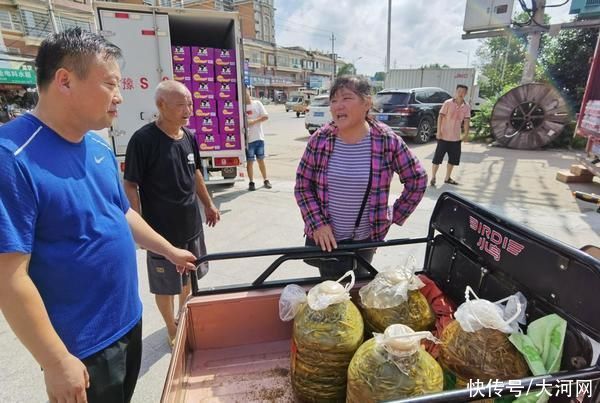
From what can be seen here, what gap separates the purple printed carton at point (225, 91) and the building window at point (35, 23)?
104 ft

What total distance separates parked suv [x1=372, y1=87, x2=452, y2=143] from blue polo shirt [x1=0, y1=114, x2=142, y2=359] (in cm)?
1015

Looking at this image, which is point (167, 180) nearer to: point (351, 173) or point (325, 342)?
point (351, 173)

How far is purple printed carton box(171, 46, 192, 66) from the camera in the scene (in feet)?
17.4

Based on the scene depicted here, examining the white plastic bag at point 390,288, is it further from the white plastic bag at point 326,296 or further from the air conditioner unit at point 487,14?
the air conditioner unit at point 487,14

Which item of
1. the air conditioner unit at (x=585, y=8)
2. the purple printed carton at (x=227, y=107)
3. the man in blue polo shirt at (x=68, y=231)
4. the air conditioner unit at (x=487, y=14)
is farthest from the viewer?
the air conditioner unit at (x=487, y=14)

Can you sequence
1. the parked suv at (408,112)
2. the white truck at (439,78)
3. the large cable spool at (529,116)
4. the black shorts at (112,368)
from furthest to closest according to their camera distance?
1. the white truck at (439,78)
2. the parked suv at (408,112)
3. the large cable spool at (529,116)
4. the black shorts at (112,368)

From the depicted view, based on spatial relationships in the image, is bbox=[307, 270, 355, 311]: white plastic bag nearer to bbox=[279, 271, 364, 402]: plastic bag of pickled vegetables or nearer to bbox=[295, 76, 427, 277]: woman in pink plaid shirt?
bbox=[279, 271, 364, 402]: plastic bag of pickled vegetables

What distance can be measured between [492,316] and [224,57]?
5.45 meters

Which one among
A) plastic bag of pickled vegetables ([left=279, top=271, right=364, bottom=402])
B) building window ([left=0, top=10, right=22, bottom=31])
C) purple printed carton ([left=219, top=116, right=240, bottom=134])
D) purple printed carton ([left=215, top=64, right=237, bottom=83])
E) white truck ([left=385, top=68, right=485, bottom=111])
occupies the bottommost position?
plastic bag of pickled vegetables ([left=279, top=271, right=364, bottom=402])

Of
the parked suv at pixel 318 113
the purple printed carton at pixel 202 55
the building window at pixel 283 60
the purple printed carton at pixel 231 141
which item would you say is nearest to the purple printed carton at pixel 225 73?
the purple printed carton at pixel 202 55

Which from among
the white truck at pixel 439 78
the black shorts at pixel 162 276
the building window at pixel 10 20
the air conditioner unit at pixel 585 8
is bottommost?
the black shorts at pixel 162 276

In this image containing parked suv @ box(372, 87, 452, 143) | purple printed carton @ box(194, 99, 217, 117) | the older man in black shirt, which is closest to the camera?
the older man in black shirt

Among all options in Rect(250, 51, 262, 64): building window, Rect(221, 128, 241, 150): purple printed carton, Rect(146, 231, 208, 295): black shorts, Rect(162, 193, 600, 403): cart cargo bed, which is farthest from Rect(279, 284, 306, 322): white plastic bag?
Rect(250, 51, 262, 64): building window

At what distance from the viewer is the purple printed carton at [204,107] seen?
5.53 metres
